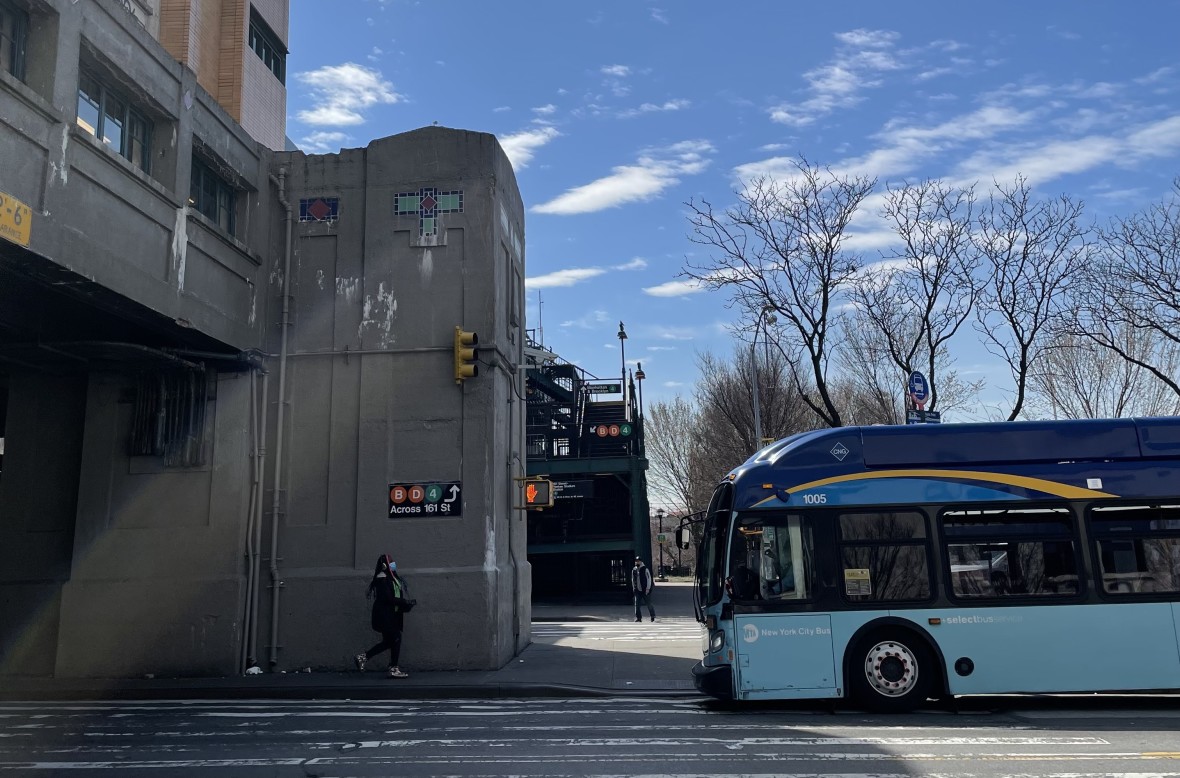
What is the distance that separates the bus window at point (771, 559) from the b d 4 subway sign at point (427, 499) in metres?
5.65

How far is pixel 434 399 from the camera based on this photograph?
15281 mm

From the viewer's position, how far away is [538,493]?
50.7 ft

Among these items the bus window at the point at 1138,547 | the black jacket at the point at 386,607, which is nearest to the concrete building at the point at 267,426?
the black jacket at the point at 386,607

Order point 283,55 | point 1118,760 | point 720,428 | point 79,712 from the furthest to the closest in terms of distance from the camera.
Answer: point 720,428 < point 283,55 < point 79,712 < point 1118,760

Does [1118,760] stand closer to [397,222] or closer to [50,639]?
[397,222]

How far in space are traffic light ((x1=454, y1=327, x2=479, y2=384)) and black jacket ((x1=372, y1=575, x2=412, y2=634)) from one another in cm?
347

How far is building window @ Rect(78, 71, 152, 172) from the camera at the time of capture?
11882 mm

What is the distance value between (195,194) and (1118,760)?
47.1 feet

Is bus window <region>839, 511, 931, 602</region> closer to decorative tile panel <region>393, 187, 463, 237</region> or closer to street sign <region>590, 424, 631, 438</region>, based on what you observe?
decorative tile panel <region>393, 187, 463, 237</region>

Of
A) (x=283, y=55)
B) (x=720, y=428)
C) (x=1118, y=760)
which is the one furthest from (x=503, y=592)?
(x=720, y=428)

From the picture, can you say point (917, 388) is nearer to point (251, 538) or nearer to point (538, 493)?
point (538, 493)

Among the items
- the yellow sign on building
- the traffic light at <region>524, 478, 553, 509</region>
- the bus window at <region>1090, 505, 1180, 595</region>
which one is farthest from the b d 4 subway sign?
the bus window at <region>1090, 505, 1180, 595</region>

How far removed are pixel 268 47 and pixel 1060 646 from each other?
28752 millimetres

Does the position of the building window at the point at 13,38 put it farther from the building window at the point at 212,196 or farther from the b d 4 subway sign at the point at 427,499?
the b d 4 subway sign at the point at 427,499
